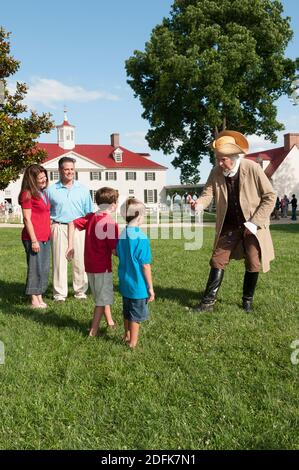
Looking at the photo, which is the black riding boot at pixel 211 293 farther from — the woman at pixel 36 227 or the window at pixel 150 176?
the window at pixel 150 176

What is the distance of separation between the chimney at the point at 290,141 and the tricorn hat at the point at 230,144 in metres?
48.9

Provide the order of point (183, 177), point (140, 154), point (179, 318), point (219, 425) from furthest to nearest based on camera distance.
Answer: point (140, 154) < point (183, 177) < point (179, 318) < point (219, 425)

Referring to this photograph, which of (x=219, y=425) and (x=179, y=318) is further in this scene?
(x=179, y=318)

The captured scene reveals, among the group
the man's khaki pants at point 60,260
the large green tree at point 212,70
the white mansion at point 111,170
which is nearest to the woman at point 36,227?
the man's khaki pants at point 60,260

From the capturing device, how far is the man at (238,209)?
5.84 metres

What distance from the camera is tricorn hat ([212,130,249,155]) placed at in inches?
226

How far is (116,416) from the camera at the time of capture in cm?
329

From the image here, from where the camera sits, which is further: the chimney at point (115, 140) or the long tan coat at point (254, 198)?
the chimney at point (115, 140)

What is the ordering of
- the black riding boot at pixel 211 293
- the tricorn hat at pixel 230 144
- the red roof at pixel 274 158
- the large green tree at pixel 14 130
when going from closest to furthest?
1. the tricorn hat at pixel 230 144
2. the black riding boot at pixel 211 293
3. the large green tree at pixel 14 130
4. the red roof at pixel 274 158

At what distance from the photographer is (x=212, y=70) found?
3033 centimetres

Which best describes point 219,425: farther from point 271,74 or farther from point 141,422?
point 271,74

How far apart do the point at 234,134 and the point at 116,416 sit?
3946mm

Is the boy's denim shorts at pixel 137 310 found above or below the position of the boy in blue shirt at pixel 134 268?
below
